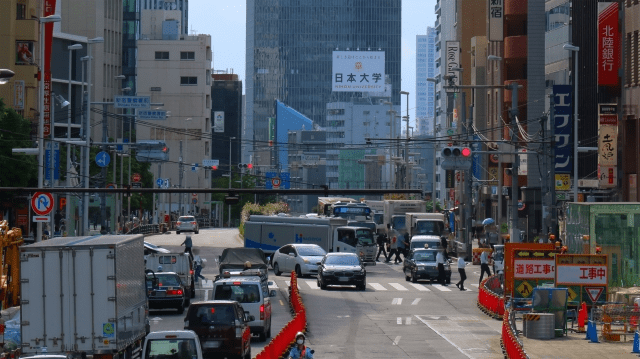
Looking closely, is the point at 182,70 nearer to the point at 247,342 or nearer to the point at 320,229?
the point at 320,229

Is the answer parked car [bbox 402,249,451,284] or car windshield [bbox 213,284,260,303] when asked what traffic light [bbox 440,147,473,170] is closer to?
parked car [bbox 402,249,451,284]

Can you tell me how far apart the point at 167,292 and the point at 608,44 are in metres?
27.5

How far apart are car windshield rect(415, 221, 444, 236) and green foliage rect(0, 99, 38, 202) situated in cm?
2555

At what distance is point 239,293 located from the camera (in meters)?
28.5

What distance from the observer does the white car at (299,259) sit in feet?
166

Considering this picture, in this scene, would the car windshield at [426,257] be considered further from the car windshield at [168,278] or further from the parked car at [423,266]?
the car windshield at [168,278]

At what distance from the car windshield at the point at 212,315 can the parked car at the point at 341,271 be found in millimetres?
20677

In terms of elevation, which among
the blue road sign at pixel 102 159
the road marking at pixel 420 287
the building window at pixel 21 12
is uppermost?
the building window at pixel 21 12

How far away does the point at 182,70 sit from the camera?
14812 centimetres

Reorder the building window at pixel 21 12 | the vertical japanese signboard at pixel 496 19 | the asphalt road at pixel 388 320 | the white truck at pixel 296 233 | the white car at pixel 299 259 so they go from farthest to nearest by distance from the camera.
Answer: the vertical japanese signboard at pixel 496 19, the building window at pixel 21 12, the white truck at pixel 296 233, the white car at pixel 299 259, the asphalt road at pixel 388 320

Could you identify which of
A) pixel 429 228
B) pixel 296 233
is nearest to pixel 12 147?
pixel 296 233

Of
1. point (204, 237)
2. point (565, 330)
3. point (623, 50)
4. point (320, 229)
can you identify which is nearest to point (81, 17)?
point (204, 237)

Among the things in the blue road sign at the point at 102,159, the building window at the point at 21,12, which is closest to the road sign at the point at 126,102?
the blue road sign at the point at 102,159

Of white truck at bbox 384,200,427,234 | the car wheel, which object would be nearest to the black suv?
the car wheel
